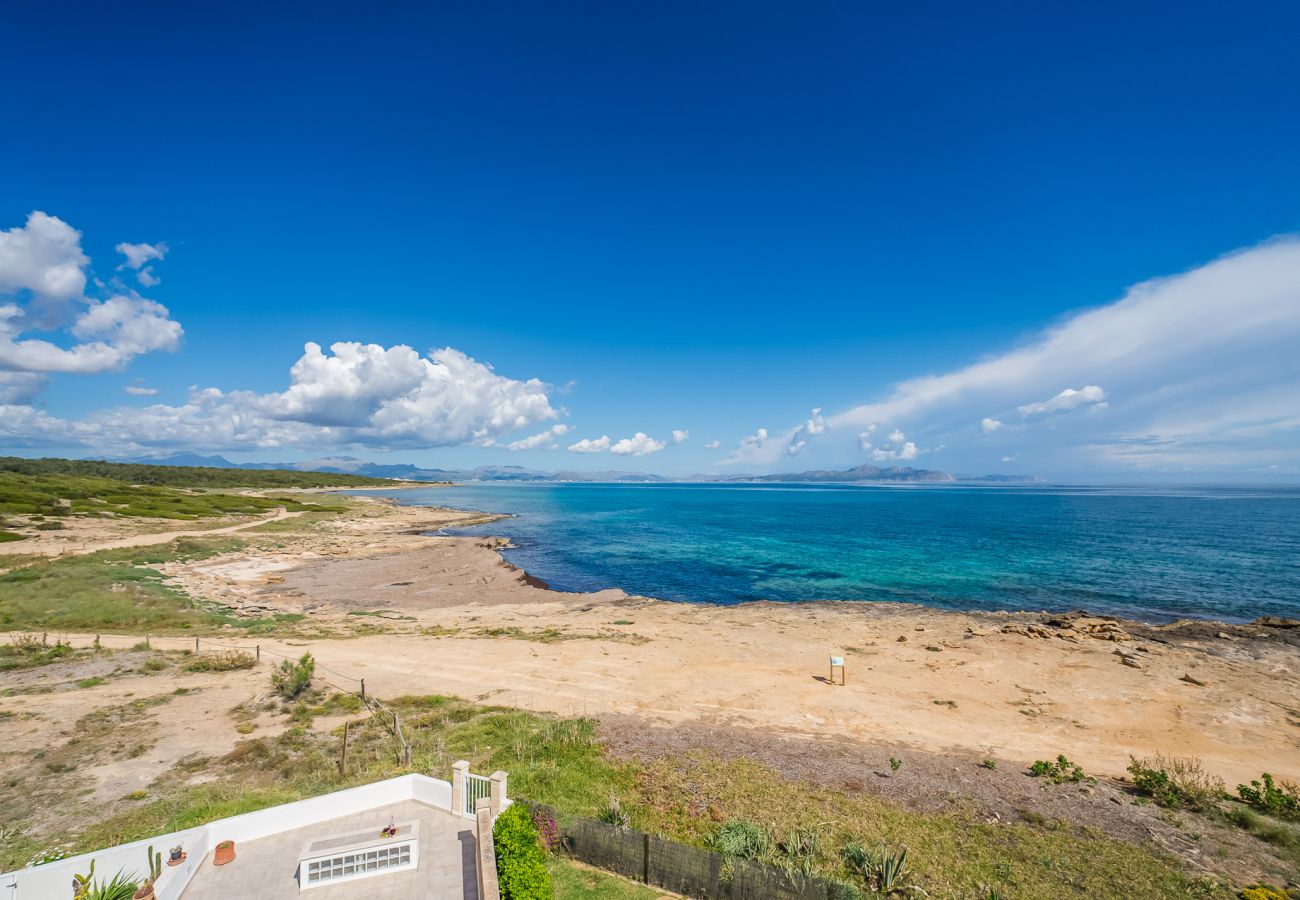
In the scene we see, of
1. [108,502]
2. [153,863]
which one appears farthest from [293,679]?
[108,502]

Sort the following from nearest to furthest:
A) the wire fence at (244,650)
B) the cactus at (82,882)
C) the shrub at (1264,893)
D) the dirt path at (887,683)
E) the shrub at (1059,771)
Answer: the cactus at (82,882) < the shrub at (1264,893) < the shrub at (1059,771) < the dirt path at (887,683) < the wire fence at (244,650)

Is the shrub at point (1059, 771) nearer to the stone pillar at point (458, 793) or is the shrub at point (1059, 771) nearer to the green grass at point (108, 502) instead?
the stone pillar at point (458, 793)

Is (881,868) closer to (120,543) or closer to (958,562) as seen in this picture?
(958,562)

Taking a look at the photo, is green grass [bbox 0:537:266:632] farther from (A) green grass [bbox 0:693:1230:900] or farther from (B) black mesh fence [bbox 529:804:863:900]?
(B) black mesh fence [bbox 529:804:863:900]

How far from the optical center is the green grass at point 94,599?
3612 cm

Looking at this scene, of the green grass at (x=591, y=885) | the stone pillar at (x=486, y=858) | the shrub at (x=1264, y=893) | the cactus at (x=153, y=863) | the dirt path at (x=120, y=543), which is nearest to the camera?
the stone pillar at (x=486, y=858)

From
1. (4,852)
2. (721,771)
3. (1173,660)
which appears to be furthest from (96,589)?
(1173,660)

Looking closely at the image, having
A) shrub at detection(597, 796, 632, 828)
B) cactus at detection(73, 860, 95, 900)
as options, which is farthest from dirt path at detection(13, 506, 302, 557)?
shrub at detection(597, 796, 632, 828)

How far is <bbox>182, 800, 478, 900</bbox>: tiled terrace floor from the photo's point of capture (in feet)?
40.7

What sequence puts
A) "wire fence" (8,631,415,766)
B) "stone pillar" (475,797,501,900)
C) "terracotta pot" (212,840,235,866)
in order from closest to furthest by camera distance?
1. "stone pillar" (475,797,501,900)
2. "terracotta pot" (212,840,235,866)
3. "wire fence" (8,631,415,766)

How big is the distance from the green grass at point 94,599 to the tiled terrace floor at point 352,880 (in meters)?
30.4

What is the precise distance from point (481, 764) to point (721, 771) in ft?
27.8

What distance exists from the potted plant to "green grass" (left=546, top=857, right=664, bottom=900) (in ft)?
28.0

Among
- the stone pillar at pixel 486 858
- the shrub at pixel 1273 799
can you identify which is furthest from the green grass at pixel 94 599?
the shrub at pixel 1273 799
